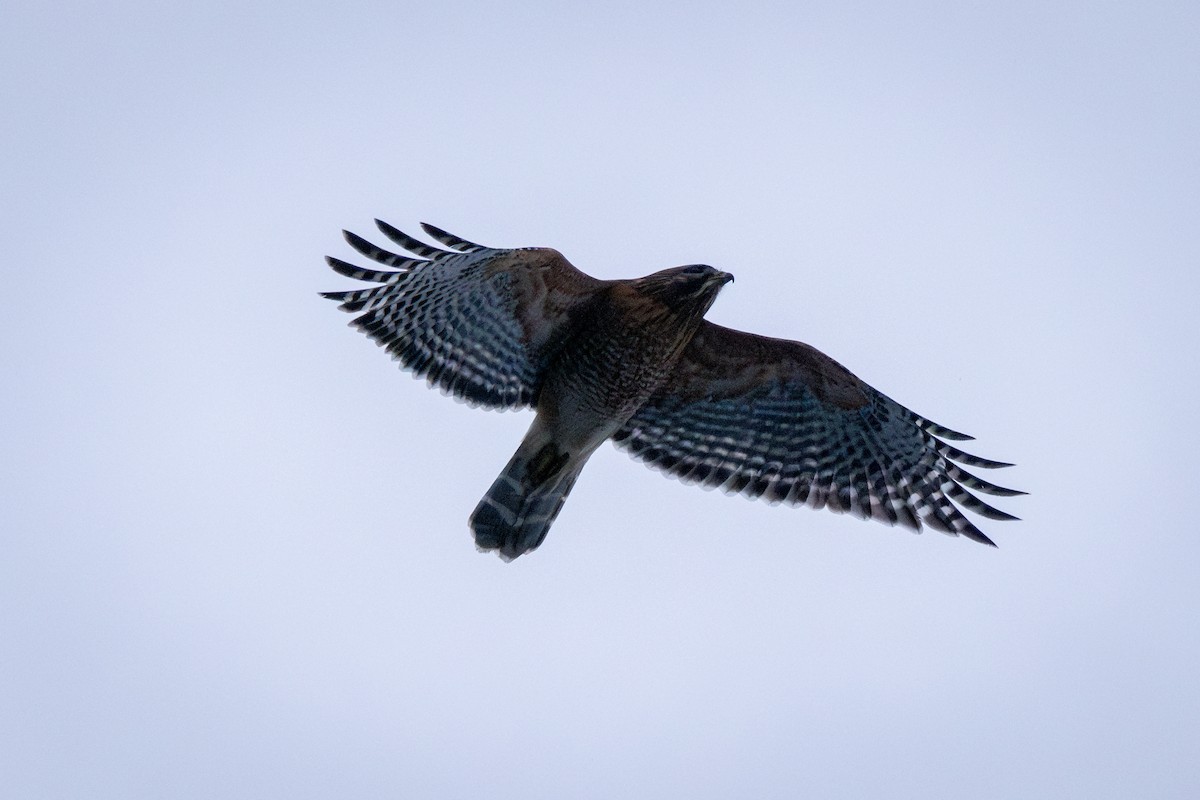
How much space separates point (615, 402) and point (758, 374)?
3.65ft

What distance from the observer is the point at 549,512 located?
9.52m

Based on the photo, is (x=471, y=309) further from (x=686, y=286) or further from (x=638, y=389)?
(x=686, y=286)

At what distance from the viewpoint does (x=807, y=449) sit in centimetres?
1000

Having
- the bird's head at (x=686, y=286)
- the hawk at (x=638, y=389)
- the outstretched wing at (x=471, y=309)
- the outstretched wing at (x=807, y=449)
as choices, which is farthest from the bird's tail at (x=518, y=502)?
the bird's head at (x=686, y=286)

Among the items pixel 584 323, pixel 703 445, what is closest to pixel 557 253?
pixel 584 323

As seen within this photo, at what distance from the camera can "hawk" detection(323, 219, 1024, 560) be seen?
9023mm

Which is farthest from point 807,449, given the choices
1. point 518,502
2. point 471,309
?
point 471,309

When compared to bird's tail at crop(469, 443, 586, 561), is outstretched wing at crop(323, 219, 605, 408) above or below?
above

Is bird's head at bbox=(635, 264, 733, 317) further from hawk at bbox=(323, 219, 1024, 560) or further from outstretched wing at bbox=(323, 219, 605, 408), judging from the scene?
outstretched wing at bbox=(323, 219, 605, 408)

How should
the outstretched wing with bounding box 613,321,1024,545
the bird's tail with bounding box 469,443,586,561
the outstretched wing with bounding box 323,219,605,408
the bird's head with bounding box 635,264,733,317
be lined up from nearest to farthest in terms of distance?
the bird's head with bounding box 635,264,733,317
the outstretched wing with bounding box 323,219,605,408
the bird's tail with bounding box 469,443,586,561
the outstretched wing with bounding box 613,321,1024,545

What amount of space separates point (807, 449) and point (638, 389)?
4.89 ft

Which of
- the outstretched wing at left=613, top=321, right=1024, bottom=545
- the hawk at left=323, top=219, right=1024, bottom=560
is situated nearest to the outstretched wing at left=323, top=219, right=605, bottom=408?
the hawk at left=323, top=219, right=1024, bottom=560

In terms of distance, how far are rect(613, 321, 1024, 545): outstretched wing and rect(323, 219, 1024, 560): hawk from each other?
1cm

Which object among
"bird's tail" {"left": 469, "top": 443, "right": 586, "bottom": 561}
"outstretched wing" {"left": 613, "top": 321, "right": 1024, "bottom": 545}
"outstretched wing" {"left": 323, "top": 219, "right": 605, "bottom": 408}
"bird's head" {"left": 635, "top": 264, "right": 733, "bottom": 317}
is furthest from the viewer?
"outstretched wing" {"left": 613, "top": 321, "right": 1024, "bottom": 545}
